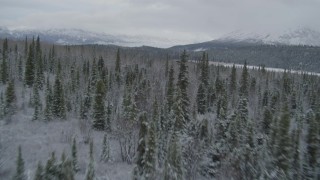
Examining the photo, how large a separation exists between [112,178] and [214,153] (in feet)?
37.0

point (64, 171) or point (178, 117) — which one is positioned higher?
point (64, 171)

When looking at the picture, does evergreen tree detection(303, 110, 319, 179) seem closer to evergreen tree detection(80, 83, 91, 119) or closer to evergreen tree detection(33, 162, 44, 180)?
evergreen tree detection(33, 162, 44, 180)

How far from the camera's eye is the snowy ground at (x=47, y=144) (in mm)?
32781

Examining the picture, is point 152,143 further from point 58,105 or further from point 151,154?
point 58,105

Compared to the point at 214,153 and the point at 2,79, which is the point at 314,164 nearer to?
the point at 214,153

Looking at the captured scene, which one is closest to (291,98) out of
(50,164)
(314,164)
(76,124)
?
(76,124)

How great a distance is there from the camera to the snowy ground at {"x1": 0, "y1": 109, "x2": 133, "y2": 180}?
3278cm

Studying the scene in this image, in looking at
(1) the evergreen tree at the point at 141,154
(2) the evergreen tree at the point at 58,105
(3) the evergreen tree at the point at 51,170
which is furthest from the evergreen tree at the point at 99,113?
(3) the evergreen tree at the point at 51,170

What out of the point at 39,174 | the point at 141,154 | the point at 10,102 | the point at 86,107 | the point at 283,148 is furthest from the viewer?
the point at 86,107

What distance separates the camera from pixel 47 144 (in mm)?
42312

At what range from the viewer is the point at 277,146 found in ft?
80.0

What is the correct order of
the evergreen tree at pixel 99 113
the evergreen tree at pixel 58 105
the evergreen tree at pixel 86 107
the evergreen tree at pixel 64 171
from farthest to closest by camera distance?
the evergreen tree at pixel 86 107 < the evergreen tree at pixel 58 105 < the evergreen tree at pixel 99 113 < the evergreen tree at pixel 64 171

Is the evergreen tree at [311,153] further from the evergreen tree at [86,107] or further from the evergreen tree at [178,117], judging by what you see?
the evergreen tree at [86,107]

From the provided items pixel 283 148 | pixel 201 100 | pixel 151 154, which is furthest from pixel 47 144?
pixel 201 100
